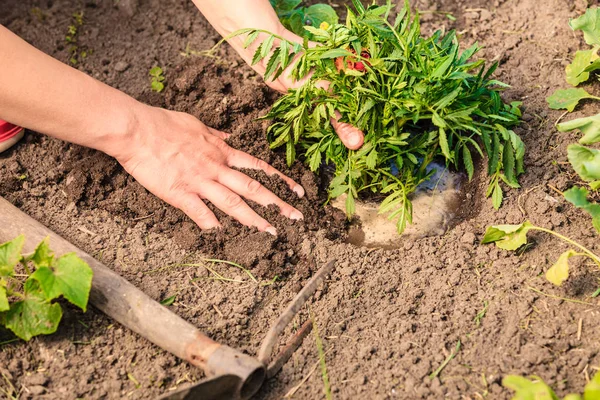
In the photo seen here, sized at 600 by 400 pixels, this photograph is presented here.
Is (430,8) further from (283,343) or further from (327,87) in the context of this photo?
(283,343)

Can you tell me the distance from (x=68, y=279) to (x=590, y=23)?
2522mm

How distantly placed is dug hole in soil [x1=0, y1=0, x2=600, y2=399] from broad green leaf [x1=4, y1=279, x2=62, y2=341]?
125 millimetres

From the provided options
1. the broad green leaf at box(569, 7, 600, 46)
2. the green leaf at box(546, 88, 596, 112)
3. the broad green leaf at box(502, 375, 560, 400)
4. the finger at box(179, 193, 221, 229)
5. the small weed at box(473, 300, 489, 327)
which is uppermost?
the broad green leaf at box(569, 7, 600, 46)

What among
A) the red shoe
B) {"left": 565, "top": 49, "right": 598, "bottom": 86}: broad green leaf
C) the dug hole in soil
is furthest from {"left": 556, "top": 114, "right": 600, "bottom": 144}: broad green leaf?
the red shoe

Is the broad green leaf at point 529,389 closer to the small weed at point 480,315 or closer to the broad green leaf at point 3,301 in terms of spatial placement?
the small weed at point 480,315

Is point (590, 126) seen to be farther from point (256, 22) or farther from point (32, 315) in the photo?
point (32, 315)

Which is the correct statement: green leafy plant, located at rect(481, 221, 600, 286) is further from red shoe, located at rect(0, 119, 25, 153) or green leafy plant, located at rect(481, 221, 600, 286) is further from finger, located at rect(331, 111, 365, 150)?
red shoe, located at rect(0, 119, 25, 153)

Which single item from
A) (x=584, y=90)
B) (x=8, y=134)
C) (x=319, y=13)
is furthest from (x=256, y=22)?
(x=584, y=90)

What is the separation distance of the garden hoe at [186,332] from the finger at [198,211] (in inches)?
18.4

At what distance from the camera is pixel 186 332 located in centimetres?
215

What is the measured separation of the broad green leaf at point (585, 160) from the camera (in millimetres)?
2246

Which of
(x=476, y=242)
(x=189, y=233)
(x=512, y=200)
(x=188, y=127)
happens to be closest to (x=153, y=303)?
(x=189, y=233)

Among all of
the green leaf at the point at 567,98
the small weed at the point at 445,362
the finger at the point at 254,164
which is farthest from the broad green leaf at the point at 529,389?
the green leaf at the point at 567,98

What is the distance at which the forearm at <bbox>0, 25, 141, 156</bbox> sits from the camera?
239cm
